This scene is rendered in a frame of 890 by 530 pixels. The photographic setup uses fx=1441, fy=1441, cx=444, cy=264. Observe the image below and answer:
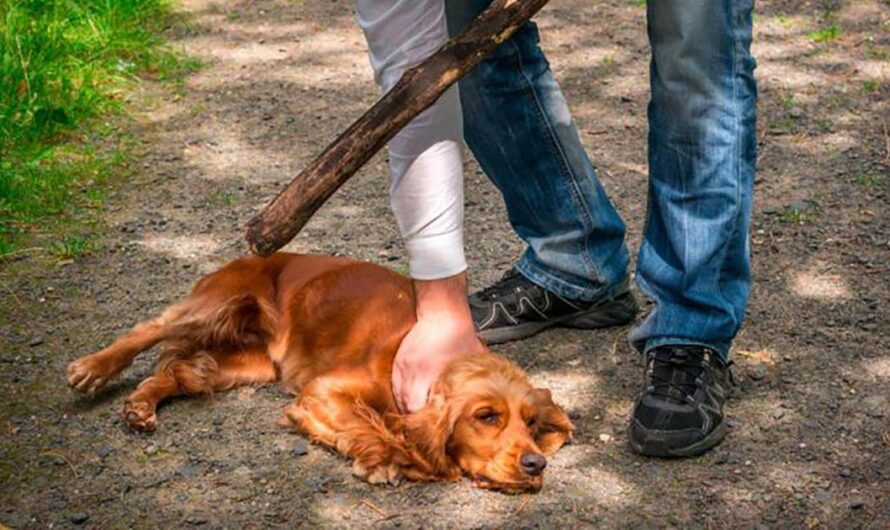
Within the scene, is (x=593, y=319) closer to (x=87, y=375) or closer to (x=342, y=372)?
(x=342, y=372)

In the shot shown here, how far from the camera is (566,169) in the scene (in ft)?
13.9

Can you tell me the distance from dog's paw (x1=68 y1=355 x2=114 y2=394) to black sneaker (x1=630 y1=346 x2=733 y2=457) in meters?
1.48

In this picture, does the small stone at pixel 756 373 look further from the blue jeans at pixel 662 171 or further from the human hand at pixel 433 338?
the human hand at pixel 433 338

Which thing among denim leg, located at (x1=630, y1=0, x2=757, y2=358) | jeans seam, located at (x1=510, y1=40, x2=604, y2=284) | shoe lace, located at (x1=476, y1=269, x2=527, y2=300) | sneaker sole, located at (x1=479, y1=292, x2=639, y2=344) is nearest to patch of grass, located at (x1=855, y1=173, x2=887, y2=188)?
sneaker sole, located at (x1=479, y1=292, x2=639, y2=344)

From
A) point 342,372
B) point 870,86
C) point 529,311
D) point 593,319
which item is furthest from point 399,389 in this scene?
point 870,86

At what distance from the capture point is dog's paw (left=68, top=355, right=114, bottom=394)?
13.2 ft

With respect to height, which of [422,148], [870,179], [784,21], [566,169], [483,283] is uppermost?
[422,148]

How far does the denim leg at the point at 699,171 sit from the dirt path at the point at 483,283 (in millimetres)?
351

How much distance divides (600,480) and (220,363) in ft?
4.03

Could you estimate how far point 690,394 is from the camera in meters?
3.77

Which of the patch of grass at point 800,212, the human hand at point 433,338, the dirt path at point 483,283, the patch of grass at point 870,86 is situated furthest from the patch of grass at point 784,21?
the human hand at point 433,338

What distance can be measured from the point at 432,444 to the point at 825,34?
402 centimetres

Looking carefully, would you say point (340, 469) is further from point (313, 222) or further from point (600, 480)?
point (313, 222)

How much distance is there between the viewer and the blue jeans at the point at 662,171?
346cm
